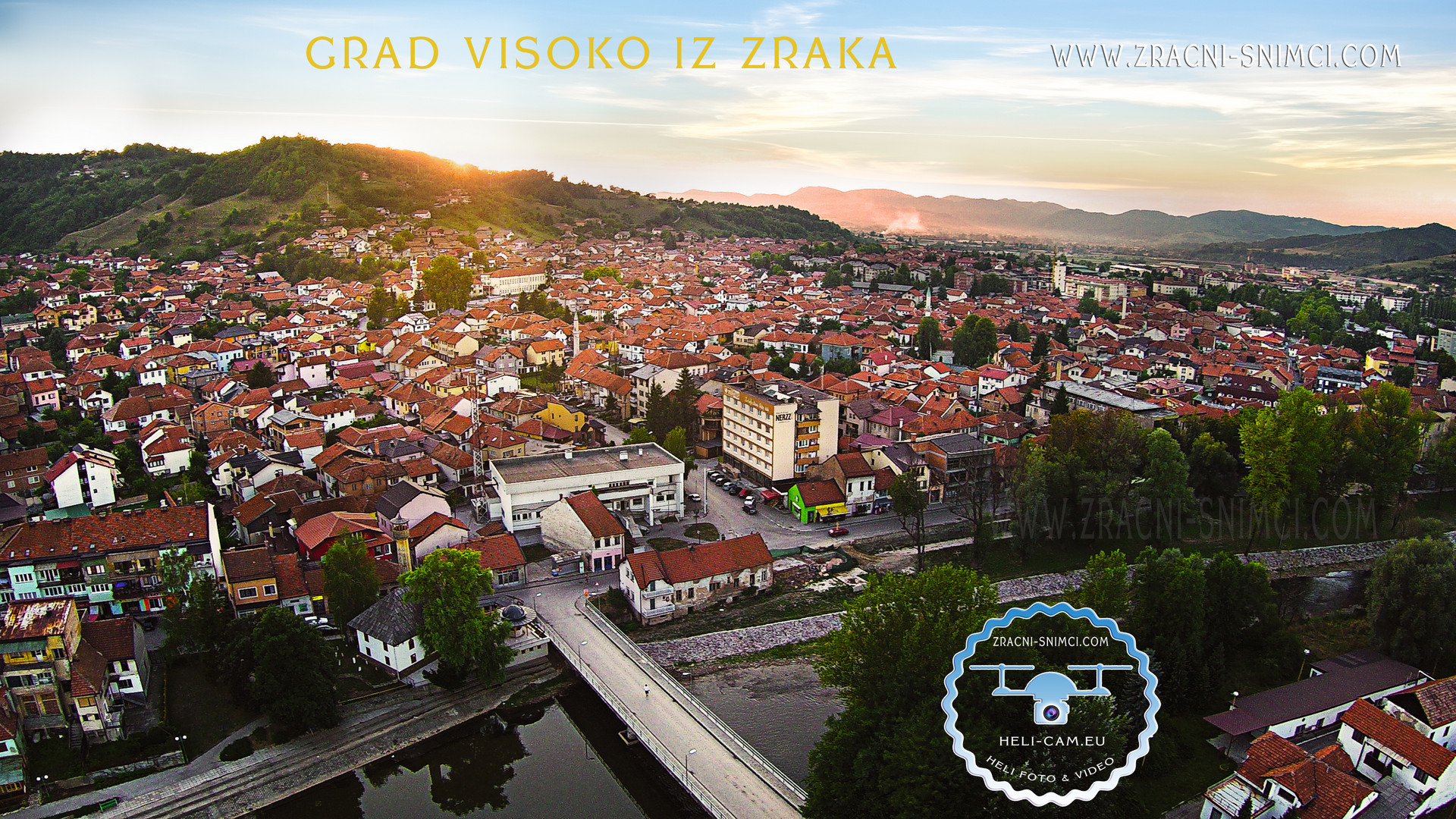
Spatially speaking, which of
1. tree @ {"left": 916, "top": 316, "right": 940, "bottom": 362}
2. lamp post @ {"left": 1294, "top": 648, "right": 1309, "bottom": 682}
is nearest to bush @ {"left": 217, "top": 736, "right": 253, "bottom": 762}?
lamp post @ {"left": 1294, "top": 648, "right": 1309, "bottom": 682}

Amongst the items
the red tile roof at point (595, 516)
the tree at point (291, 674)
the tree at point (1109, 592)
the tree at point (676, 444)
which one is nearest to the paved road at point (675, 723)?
the red tile roof at point (595, 516)

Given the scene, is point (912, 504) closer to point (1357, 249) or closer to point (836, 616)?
point (836, 616)

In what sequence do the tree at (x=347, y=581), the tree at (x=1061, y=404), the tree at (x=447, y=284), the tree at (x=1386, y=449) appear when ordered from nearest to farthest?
1. the tree at (x=347, y=581)
2. the tree at (x=1386, y=449)
3. the tree at (x=1061, y=404)
4. the tree at (x=447, y=284)

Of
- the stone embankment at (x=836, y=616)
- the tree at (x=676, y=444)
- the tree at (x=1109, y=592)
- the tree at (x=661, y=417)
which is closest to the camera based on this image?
the tree at (x=1109, y=592)

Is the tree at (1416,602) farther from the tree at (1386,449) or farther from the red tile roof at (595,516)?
the red tile roof at (595,516)

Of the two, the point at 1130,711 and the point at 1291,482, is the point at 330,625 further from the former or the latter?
the point at 1291,482

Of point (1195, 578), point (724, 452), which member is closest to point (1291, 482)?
point (1195, 578)
